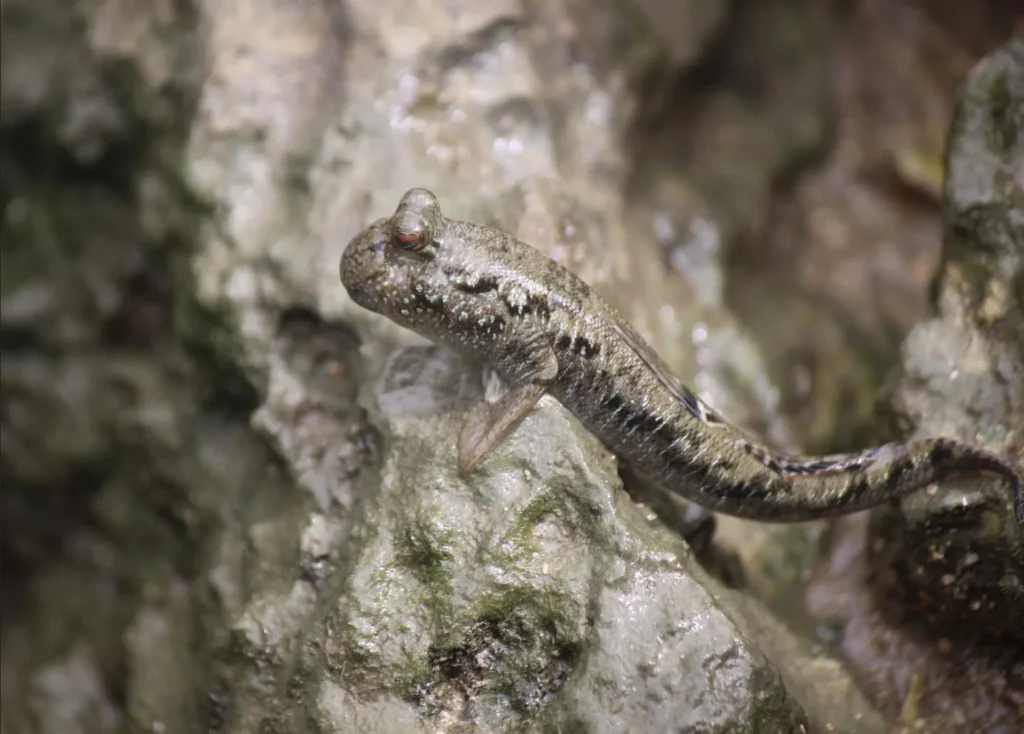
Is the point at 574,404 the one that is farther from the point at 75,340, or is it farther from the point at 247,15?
the point at 75,340

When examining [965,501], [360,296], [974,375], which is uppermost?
[974,375]

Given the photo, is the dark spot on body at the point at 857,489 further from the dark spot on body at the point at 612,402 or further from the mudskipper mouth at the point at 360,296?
the mudskipper mouth at the point at 360,296

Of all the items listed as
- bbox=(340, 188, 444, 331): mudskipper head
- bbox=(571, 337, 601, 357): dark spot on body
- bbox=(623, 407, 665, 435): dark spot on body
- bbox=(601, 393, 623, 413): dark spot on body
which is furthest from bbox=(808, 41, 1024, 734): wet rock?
bbox=(340, 188, 444, 331): mudskipper head

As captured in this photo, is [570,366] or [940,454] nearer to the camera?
[570,366]

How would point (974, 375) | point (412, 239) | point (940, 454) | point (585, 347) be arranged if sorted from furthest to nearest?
1. point (974, 375)
2. point (940, 454)
3. point (585, 347)
4. point (412, 239)

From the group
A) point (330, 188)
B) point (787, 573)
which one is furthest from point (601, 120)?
point (787, 573)

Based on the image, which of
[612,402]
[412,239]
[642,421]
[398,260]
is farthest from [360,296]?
[642,421]

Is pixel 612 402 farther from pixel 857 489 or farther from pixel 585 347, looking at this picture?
pixel 857 489

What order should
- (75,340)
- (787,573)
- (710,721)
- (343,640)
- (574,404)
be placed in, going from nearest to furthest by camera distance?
(710,721) → (343,640) → (574,404) → (787,573) → (75,340)

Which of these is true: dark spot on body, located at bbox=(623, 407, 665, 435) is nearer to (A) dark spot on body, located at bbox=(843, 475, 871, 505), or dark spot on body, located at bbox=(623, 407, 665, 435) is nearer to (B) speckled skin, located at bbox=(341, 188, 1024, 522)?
(B) speckled skin, located at bbox=(341, 188, 1024, 522)
